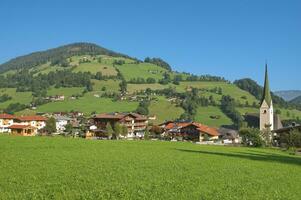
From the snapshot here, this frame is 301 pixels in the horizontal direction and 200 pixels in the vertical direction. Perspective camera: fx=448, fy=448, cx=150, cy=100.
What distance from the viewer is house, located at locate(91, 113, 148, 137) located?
130125 mm

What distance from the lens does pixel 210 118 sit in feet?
531

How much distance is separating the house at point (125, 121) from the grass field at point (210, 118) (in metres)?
26.9

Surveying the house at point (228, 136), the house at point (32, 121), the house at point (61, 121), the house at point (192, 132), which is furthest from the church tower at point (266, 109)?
the house at point (32, 121)

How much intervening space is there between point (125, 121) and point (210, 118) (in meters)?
42.1

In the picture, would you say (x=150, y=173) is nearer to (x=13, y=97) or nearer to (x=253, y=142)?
(x=253, y=142)

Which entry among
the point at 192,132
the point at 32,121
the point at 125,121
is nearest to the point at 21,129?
the point at 32,121

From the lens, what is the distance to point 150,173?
93.1 feet

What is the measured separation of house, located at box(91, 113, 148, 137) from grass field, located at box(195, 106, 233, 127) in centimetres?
2686

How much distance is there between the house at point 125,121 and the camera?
427ft

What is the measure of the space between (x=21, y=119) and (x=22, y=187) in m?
113

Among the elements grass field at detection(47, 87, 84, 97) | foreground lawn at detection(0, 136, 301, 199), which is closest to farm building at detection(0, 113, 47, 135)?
grass field at detection(47, 87, 84, 97)

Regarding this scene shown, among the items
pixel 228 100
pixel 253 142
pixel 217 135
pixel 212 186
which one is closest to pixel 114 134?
pixel 217 135

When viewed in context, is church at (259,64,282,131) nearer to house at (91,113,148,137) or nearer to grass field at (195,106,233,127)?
grass field at (195,106,233,127)

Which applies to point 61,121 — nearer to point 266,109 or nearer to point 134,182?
point 266,109
